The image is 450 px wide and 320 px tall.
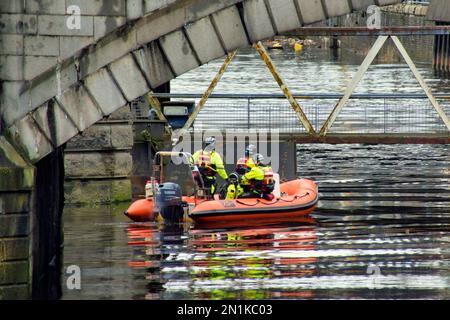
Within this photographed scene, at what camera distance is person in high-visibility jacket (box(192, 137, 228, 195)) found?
3053 cm

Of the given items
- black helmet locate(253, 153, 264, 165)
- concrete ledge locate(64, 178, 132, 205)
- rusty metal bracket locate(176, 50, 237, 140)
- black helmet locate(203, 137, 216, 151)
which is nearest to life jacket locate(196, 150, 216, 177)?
black helmet locate(203, 137, 216, 151)

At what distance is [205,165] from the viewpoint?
30.6 meters

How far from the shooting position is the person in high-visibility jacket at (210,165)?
1202 inches

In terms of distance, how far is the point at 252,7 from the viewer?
735 inches

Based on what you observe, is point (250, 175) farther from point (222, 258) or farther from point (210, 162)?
point (222, 258)

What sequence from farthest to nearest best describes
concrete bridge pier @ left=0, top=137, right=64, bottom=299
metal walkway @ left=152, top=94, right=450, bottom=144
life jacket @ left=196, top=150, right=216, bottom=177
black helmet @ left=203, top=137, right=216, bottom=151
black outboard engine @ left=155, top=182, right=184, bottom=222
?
1. metal walkway @ left=152, top=94, right=450, bottom=144
2. black helmet @ left=203, top=137, right=216, bottom=151
3. life jacket @ left=196, top=150, right=216, bottom=177
4. black outboard engine @ left=155, top=182, right=184, bottom=222
5. concrete bridge pier @ left=0, top=137, right=64, bottom=299

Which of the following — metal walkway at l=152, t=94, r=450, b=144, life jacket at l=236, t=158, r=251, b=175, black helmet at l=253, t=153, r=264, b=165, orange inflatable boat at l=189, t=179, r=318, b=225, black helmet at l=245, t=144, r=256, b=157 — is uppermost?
metal walkway at l=152, t=94, r=450, b=144

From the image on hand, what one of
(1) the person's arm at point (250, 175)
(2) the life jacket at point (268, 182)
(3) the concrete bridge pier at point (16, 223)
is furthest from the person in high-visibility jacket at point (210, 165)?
(3) the concrete bridge pier at point (16, 223)

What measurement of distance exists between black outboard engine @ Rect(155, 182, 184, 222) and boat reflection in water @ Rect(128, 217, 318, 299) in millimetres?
209

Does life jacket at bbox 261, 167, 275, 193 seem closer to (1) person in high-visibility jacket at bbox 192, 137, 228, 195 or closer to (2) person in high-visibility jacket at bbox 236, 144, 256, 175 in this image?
(2) person in high-visibility jacket at bbox 236, 144, 256, 175

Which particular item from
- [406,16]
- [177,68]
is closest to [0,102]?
[177,68]

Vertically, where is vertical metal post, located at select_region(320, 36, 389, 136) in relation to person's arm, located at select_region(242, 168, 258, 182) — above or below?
above

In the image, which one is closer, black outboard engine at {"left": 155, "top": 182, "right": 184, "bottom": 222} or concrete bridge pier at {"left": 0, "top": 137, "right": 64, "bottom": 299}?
concrete bridge pier at {"left": 0, "top": 137, "right": 64, "bottom": 299}

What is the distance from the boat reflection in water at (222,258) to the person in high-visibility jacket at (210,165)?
5.04 feet
